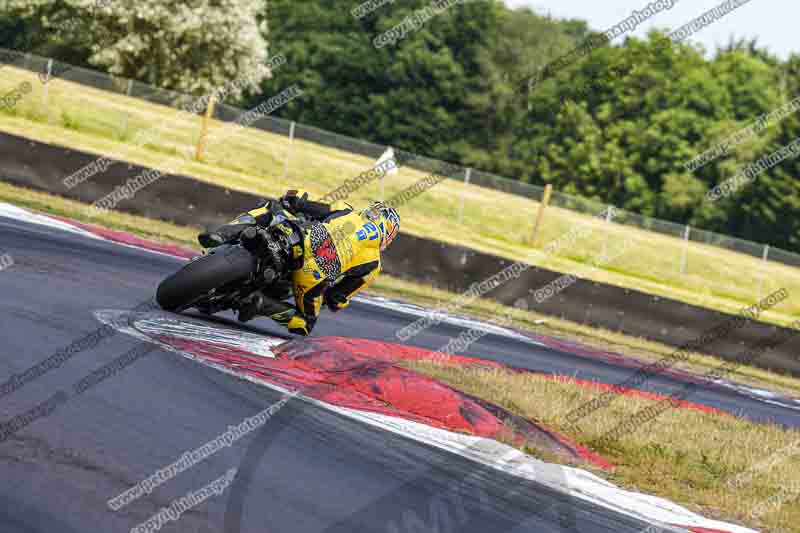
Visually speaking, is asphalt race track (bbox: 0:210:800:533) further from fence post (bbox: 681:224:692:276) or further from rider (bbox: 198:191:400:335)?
fence post (bbox: 681:224:692:276)

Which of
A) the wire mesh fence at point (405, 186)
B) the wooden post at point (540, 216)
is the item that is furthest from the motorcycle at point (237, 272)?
the wire mesh fence at point (405, 186)

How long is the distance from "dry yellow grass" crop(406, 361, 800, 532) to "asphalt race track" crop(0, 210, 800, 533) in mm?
1486

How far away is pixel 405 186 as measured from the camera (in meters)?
34.0

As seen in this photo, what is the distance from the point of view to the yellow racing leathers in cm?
869

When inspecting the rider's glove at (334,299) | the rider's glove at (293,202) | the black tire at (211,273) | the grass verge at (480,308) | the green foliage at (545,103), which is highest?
A: the green foliage at (545,103)

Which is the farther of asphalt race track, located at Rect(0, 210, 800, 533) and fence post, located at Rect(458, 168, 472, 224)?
fence post, located at Rect(458, 168, 472, 224)

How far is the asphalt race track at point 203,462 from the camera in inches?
177

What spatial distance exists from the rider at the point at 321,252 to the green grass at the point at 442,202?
19109 mm

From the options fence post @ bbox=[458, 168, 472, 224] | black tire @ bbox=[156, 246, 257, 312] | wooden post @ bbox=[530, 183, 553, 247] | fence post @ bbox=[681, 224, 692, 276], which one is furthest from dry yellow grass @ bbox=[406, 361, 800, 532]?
fence post @ bbox=[681, 224, 692, 276]

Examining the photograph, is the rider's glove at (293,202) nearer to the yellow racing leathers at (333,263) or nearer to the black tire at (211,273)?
the yellow racing leathers at (333,263)

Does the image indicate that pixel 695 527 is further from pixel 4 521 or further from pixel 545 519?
pixel 4 521

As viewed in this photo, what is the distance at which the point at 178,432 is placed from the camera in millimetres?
5562

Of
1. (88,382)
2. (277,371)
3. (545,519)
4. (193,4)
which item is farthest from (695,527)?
(193,4)

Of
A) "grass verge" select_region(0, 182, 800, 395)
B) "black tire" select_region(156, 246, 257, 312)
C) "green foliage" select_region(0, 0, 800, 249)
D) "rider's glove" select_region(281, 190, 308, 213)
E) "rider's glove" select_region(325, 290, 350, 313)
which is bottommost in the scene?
"grass verge" select_region(0, 182, 800, 395)
